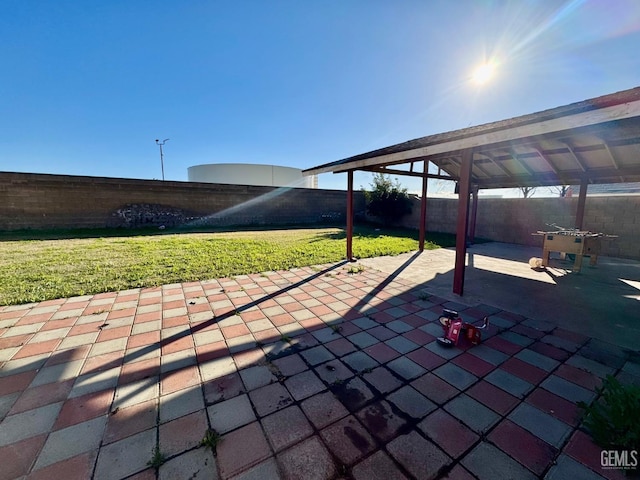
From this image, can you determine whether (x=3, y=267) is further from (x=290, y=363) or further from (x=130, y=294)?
(x=290, y=363)

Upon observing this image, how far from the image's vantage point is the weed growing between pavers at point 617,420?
1.22 m

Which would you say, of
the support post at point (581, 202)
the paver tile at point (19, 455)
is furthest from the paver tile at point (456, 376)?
the support post at point (581, 202)

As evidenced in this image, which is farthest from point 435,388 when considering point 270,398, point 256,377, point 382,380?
point 256,377

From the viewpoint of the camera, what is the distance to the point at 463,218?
3469mm

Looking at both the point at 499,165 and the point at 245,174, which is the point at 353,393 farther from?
the point at 245,174

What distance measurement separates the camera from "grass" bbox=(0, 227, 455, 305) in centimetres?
364

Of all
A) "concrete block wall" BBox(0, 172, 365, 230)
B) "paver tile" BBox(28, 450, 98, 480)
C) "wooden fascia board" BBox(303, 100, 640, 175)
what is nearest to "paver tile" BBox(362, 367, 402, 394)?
"paver tile" BBox(28, 450, 98, 480)

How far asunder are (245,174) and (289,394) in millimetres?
33034

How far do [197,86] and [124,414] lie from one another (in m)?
9.05

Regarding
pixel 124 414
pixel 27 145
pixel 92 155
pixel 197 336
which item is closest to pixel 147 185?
pixel 197 336

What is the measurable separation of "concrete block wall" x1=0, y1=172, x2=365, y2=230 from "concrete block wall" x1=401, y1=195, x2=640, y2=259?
5.90m

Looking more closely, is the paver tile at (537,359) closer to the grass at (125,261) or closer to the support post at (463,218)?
the support post at (463,218)

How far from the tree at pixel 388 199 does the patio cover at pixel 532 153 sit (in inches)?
187

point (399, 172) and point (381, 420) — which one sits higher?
point (399, 172)
